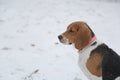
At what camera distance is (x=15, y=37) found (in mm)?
8914

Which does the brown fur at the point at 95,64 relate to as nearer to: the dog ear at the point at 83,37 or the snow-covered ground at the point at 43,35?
the dog ear at the point at 83,37

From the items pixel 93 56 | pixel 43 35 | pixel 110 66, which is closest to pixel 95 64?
pixel 93 56

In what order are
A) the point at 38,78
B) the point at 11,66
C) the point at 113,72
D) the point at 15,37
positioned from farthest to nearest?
the point at 15,37, the point at 11,66, the point at 38,78, the point at 113,72

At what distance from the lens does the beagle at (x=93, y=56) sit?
4.91 meters

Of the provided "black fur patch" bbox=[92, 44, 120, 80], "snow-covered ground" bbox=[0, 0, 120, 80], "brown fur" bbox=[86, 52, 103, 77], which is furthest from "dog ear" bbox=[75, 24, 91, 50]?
"snow-covered ground" bbox=[0, 0, 120, 80]

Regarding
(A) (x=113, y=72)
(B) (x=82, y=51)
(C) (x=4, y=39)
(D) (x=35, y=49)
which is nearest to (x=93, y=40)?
(B) (x=82, y=51)

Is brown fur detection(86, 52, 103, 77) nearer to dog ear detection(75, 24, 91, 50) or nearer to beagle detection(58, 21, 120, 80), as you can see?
beagle detection(58, 21, 120, 80)

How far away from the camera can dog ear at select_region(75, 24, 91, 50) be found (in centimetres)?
509

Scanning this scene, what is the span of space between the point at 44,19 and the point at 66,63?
173 inches

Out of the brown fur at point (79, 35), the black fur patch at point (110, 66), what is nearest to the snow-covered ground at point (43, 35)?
the brown fur at point (79, 35)

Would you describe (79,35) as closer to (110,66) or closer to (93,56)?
(93,56)

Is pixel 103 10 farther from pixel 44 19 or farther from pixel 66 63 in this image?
pixel 66 63

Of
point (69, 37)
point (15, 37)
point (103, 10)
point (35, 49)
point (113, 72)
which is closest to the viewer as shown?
point (113, 72)

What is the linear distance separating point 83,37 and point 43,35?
14.5ft
